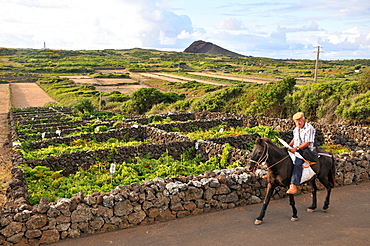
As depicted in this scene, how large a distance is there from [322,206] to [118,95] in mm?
46218

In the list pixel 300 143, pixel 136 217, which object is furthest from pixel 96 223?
pixel 300 143

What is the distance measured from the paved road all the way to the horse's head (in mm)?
1374

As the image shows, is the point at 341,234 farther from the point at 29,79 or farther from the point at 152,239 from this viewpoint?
the point at 29,79

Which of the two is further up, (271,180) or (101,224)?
(271,180)

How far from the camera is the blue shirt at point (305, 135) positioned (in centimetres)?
819

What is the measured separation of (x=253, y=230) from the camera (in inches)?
301

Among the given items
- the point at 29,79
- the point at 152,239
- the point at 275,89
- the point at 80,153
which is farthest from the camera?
the point at 29,79

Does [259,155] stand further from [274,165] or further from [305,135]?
[305,135]

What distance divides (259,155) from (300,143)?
1.37 meters

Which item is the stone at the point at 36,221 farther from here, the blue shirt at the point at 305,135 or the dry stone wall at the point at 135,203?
the blue shirt at the point at 305,135

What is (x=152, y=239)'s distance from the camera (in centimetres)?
729

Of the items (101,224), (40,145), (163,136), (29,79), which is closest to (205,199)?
(101,224)

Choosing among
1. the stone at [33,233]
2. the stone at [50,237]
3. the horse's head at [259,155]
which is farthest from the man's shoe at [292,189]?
the stone at [33,233]

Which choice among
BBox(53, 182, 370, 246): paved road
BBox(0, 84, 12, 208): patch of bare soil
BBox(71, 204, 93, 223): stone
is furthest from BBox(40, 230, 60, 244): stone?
BBox(0, 84, 12, 208): patch of bare soil
